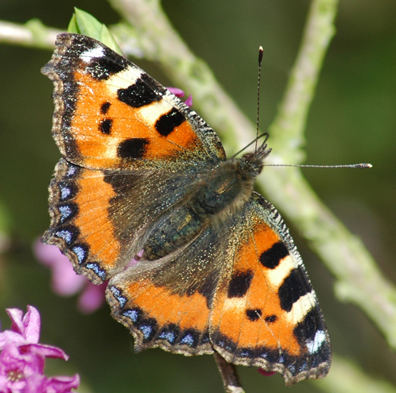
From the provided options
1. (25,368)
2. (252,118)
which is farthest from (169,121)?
(252,118)

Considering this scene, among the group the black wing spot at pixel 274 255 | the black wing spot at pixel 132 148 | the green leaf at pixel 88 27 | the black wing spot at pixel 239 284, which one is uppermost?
the green leaf at pixel 88 27

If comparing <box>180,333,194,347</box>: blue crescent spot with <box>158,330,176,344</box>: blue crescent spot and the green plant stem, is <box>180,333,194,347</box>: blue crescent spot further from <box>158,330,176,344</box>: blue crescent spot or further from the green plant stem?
the green plant stem

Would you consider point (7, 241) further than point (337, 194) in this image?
No

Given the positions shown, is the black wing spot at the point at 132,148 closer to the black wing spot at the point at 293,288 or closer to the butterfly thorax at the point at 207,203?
the butterfly thorax at the point at 207,203

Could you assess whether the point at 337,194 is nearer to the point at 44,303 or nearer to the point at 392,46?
the point at 392,46

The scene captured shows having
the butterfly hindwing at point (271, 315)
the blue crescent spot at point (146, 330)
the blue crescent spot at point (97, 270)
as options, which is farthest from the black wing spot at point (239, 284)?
the blue crescent spot at point (97, 270)

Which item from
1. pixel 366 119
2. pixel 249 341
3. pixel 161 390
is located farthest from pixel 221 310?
pixel 366 119

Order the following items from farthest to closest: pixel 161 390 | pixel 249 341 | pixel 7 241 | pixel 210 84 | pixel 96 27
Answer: pixel 161 390 → pixel 7 241 → pixel 210 84 → pixel 96 27 → pixel 249 341
